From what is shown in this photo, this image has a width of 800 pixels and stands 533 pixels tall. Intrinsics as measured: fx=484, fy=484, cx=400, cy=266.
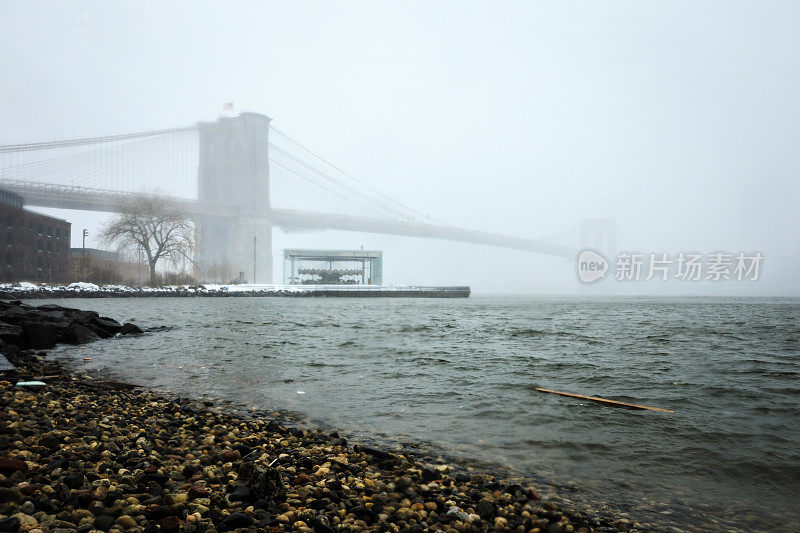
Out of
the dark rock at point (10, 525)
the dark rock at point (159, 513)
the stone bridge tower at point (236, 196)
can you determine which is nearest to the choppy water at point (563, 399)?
the dark rock at point (159, 513)

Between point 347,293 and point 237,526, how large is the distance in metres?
59.5

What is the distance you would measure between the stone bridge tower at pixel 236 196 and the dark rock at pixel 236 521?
6610 centimetres

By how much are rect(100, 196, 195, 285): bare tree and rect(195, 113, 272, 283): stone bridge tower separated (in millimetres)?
12792

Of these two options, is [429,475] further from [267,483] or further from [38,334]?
[38,334]

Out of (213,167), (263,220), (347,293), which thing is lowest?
(347,293)

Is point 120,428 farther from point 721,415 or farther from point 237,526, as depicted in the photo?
point 721,415

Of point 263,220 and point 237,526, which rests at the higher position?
point 263,220

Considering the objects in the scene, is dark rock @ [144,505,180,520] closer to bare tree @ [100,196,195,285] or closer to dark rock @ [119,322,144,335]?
dark rock @ [119,322,144,335]

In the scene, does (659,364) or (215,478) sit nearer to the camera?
(215,478)

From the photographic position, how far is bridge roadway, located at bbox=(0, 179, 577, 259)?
51375 mm

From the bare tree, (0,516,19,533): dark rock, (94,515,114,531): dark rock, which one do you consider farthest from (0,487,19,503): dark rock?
the bare tree

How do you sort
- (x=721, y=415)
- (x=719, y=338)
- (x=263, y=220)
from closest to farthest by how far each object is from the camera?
(x=721, y=415) < (x=719, y=338) < (x=263, y=220)

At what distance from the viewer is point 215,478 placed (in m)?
3.65

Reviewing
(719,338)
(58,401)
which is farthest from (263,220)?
(58,401)
